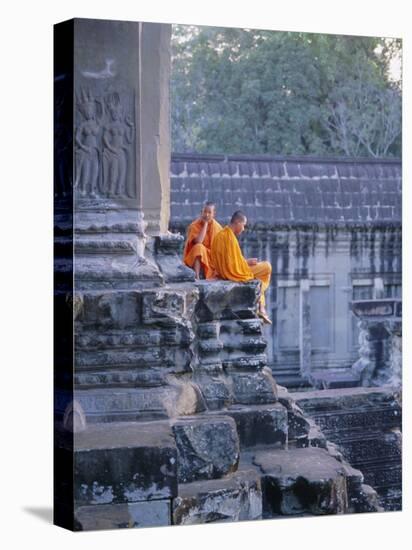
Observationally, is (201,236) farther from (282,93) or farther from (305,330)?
(282,93)

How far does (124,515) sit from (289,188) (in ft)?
11.3

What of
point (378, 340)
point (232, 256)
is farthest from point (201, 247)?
point (378, 340)

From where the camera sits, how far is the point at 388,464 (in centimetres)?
1549

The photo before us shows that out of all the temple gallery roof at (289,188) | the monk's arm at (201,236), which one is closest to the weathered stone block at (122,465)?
the monk's arm at (201,236)

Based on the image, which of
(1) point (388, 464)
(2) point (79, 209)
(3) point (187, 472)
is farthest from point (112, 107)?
(1) point (388, 464)

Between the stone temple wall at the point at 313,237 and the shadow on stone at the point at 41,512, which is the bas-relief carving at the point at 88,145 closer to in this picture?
the stone temple wall at the point at 313,237

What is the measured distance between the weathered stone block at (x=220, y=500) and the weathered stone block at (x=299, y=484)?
5.4 inches

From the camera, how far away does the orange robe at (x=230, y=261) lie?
14867 millimetres

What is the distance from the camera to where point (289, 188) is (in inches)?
603

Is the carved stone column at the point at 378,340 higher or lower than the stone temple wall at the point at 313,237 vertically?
lower

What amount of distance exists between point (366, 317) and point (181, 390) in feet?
6.75

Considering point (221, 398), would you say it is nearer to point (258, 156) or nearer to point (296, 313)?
point (296, 313)

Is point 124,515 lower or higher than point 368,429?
lower

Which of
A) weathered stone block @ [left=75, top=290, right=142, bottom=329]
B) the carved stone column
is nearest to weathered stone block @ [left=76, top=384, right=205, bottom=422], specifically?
weathered stone block @ [left=75, top=290, right=142, bottom=329]
